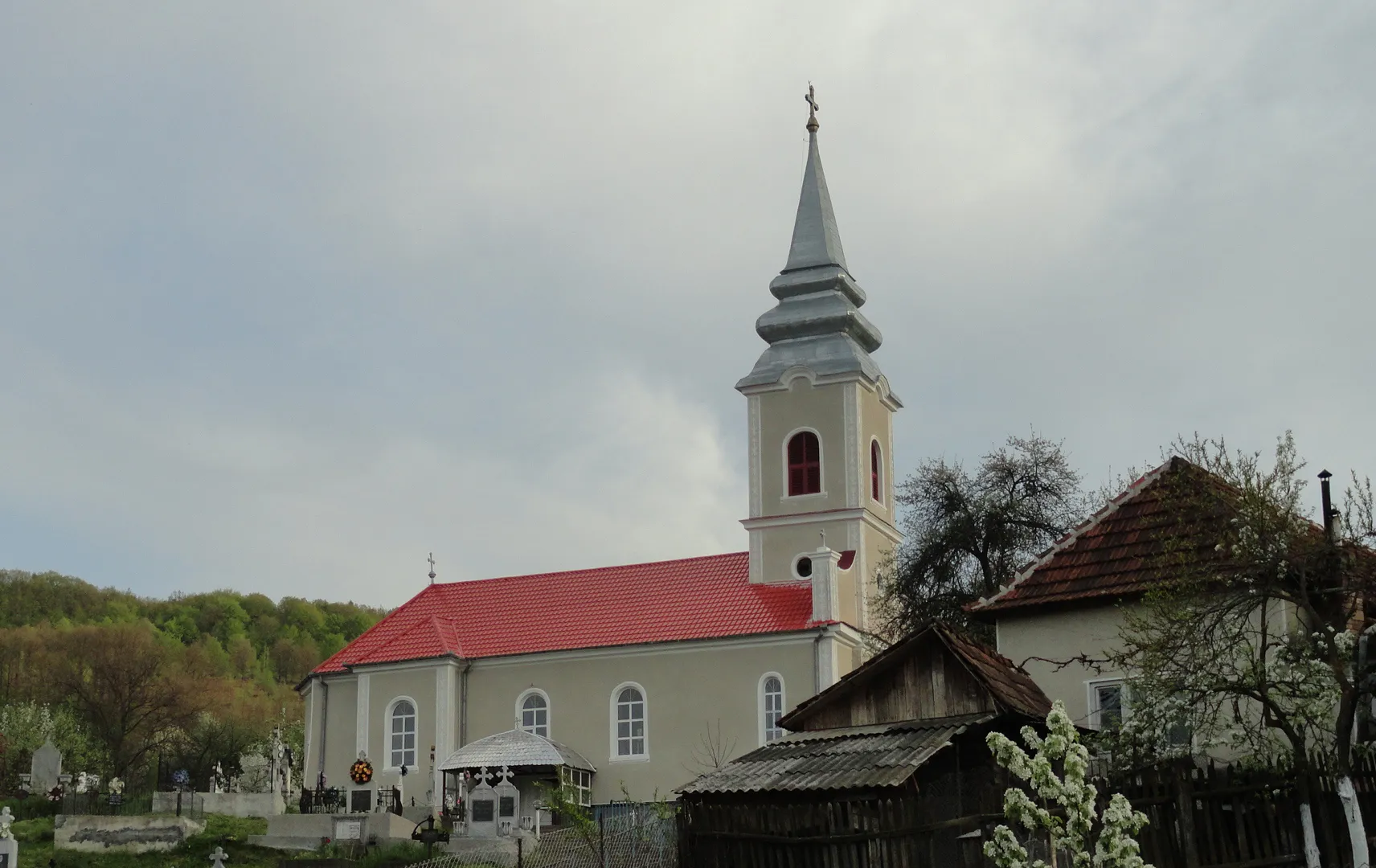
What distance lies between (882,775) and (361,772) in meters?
26.7

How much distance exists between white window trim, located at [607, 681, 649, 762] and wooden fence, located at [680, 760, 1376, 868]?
23.1 m

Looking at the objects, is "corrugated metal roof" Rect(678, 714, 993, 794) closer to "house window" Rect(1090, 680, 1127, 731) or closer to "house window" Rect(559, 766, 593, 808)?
"house window" Rect(1090, 680, 1127, 731)

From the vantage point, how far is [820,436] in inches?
1804

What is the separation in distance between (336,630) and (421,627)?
187 feet

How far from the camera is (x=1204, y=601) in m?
19.9

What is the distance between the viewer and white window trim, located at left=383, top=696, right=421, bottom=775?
4456cm

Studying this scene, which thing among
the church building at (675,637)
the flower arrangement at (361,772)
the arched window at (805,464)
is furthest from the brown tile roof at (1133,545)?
the flower arrangement at (361,772)

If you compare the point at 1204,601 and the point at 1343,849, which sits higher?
the point at 1204,601

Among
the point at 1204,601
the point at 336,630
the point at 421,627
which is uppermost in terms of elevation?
the point at 336,630

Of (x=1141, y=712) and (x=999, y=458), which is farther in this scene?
(x=999, y=458)

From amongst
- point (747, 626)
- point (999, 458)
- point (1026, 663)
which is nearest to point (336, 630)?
point (747, 626)

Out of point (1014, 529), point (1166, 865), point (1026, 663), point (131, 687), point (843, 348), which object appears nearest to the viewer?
point (1166, 865)

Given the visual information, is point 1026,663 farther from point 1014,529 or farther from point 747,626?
point 747,626

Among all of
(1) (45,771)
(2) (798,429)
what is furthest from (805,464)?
(1) (45,771)
